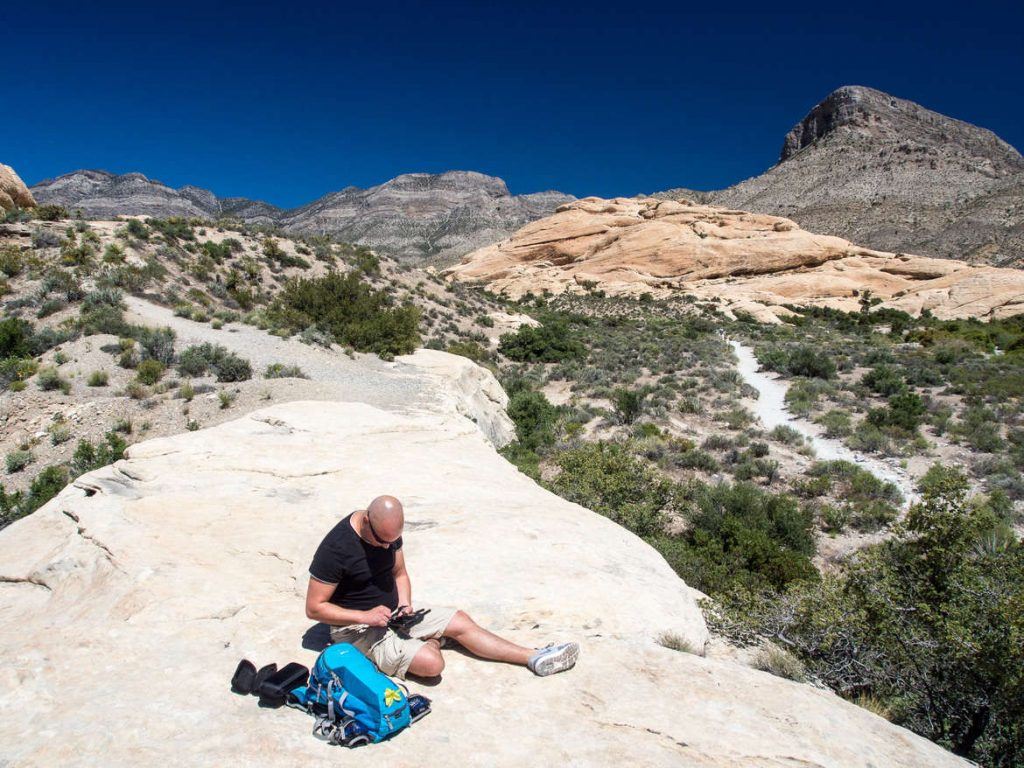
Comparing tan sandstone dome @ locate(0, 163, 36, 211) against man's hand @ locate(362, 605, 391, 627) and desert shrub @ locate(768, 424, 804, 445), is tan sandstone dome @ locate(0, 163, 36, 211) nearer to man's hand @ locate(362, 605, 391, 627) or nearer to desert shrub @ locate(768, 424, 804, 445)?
man's hand @ locate(362, 605, 391, 627)

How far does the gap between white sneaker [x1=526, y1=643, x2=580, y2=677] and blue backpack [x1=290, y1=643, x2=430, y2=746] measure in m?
0.68

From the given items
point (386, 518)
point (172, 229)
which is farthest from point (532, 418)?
point (172, 229)

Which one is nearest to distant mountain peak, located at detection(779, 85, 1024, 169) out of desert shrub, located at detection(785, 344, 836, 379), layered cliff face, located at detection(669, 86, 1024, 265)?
layered cliff face, located at detection(669, 86, 1024, 265)

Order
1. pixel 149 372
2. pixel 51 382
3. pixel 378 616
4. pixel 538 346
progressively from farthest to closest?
pixel 538 346, pixel 149 372, pixel 51 382, pixel 378 616

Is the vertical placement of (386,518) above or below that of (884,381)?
below

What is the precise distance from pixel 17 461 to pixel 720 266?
169 feet

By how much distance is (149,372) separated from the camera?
403 inches

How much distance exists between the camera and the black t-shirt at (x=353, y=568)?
3207 millimetres

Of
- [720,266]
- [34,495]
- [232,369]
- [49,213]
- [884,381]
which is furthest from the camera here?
[720,266]

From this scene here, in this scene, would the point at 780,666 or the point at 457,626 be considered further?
the point at 780,666

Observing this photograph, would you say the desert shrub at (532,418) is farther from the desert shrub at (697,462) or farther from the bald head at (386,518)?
the bald head at (386,518)

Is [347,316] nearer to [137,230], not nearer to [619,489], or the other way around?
[137,230]

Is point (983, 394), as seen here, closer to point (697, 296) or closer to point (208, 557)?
point (208, 557)

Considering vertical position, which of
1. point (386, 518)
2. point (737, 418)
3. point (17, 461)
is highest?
point (737, 418)
